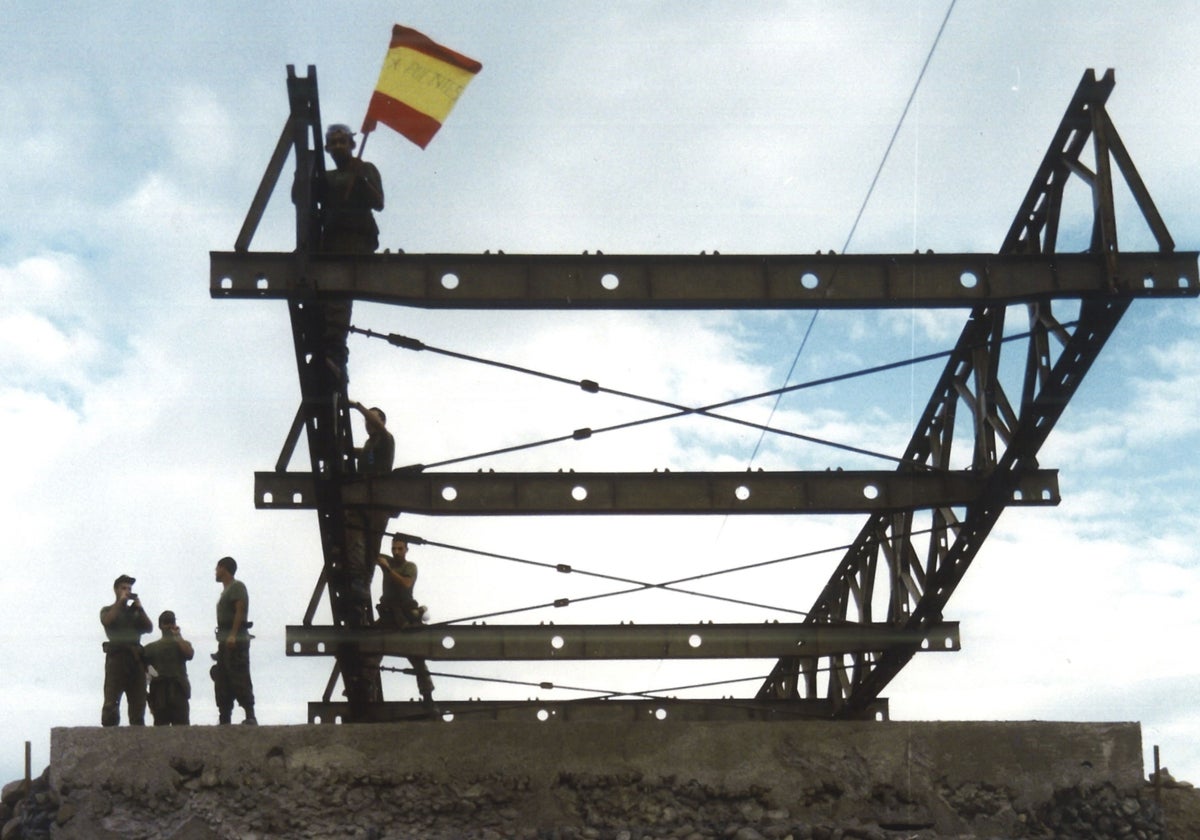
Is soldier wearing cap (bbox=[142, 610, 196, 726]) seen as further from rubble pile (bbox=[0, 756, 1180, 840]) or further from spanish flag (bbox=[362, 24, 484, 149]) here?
spanish flag (bbox=[362, 24, 484, 149])

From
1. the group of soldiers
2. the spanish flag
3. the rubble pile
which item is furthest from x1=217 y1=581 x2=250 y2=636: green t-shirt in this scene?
the spanish flag

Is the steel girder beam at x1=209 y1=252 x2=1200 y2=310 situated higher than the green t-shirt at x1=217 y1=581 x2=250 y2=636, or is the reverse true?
the steel girder beam at x1=209 y1=252 x2=1200 y2=310

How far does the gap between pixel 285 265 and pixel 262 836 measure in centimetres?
430

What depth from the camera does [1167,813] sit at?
568 inches

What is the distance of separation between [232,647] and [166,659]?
0.61 meters

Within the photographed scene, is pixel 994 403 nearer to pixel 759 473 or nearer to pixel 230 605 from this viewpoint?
pixel 759 473

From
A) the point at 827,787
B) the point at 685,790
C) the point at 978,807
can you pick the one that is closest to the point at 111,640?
the point at 685,790

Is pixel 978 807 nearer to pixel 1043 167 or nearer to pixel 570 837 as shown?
pixel 570 837

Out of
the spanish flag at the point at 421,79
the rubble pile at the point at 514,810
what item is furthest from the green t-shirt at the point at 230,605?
the spanish flag at the point at 421,79

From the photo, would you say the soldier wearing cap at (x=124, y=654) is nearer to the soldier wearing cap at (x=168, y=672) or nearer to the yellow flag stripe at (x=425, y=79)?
the soldier wearing cap at (x=168, y=672)

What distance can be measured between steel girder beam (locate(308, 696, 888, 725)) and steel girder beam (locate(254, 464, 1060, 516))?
2725 millimetres

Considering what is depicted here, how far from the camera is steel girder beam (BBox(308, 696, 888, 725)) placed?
17.9m

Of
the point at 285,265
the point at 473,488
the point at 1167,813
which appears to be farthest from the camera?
the point at 473,488

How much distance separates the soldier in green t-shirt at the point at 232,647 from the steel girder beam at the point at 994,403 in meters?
6.10
